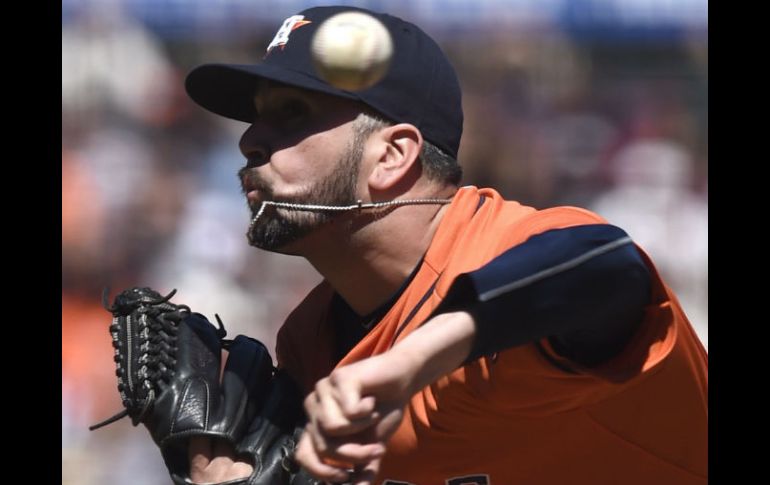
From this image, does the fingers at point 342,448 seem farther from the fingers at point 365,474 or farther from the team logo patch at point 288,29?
the team logo patch at point 288,29

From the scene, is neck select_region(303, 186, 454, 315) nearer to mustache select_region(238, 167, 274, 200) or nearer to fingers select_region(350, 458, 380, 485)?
mustache select_region(238, 167, 274, 200)

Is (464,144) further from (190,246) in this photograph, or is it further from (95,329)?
(95,329)

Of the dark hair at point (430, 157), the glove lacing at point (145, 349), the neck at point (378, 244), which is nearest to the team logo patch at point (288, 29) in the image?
the dark hair at point (430, 157)


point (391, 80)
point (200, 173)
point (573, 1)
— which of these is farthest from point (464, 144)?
point (391, 80)

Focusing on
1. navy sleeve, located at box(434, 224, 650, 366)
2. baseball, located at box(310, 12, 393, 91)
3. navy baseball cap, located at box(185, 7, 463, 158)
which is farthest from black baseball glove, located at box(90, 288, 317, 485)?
navy sleeve, located at box(434, 224, 650, 366)

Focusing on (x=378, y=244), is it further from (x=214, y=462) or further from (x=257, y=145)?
(x=214, y=462)

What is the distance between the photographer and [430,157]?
2.26 meters

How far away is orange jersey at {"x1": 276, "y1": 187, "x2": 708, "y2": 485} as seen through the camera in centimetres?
181

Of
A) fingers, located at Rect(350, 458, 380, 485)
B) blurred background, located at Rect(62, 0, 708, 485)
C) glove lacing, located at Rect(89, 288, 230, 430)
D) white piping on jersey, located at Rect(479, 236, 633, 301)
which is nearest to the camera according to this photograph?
fingers, located at Rect(350, 458, 380, 485)

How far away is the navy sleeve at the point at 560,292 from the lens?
155 cm

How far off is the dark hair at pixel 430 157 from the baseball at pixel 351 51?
0.07 metres

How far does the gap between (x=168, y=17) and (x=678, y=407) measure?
3.95m

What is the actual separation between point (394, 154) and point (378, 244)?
0.18 metres

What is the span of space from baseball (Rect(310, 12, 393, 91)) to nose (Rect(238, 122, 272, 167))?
173 millimetres
